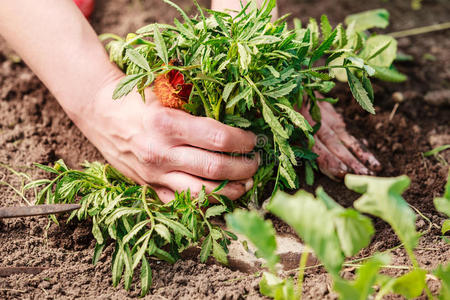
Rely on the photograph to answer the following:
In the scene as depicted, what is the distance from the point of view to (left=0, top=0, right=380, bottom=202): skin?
55.1 inches

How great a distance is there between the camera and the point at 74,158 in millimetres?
1706

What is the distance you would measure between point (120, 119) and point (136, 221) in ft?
1.26

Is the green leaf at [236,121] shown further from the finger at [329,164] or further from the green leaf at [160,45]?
the finger at [329,164]

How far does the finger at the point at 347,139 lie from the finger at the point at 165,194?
0.73m

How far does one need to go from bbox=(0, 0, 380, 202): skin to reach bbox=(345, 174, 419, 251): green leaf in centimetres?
52

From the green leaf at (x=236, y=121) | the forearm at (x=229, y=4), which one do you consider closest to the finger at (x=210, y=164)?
the green leaf at (x=236, y=121)

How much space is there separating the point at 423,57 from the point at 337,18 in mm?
522

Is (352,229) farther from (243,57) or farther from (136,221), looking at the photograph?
(136,221)

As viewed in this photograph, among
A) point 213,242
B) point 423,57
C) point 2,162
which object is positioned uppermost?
point 2,162

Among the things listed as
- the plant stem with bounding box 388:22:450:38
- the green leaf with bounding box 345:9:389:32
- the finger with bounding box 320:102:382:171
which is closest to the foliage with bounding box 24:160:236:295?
the finger with bounding box 320:102:382:171

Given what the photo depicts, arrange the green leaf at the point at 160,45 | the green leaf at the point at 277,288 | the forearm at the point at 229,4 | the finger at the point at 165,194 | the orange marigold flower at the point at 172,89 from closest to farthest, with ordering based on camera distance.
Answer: the green leaf at the point at 277,288
the green leaf at the point at 160,45
the orange marigold flower at the point at 172,89
the finger at the point at 165,194
the forearm at the point at 229,4

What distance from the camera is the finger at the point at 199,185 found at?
1420 millimetres

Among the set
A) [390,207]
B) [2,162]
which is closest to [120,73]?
[2,162]

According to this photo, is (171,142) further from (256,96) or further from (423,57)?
(423,57)
